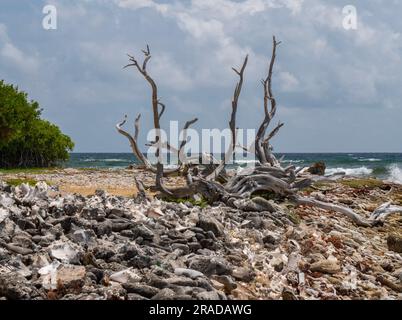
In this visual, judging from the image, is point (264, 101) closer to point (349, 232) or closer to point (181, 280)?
point (349, 232)

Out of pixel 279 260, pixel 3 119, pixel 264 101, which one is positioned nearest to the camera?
pixel 279 260

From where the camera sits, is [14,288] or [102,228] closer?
[14,288]

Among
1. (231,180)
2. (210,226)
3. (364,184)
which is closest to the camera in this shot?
(210,226)

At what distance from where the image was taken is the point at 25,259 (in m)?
6.30

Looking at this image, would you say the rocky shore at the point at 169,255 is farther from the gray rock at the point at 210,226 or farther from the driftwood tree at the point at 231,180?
the driftwood tree at the point at 231,180

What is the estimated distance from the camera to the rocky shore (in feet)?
19.1

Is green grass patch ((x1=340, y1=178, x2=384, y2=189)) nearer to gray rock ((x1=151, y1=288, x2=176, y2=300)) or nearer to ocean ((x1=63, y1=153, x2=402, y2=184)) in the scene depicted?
ocean ((x1=63, y1=153, x2=402, y2=184))

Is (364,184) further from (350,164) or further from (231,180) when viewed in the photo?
(350,164)

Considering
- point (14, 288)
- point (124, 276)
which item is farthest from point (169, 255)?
point (14, 288)

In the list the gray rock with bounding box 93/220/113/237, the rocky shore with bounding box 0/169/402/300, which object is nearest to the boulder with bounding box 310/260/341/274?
the rocky shore with bounding box 0/169/402/300

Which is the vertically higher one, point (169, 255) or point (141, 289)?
point (169, 255)

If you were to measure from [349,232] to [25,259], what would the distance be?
22.0 ft

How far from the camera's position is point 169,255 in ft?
22.6
